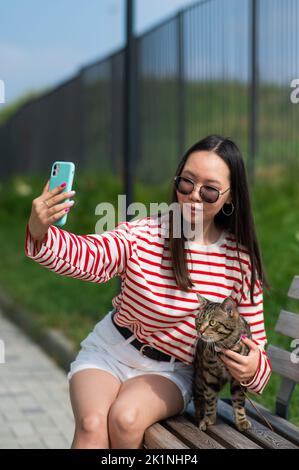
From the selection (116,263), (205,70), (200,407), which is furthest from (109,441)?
(205,70)

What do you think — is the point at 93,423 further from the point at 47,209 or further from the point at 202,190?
the point at 202,190

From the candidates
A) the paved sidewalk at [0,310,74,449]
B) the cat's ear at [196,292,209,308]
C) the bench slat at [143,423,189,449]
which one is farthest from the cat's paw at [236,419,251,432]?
the paved sidewalk at [0,310,74,449]

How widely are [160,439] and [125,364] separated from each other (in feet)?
1.24

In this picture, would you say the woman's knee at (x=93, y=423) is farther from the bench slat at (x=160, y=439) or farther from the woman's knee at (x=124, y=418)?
the bench slat at (x=160, y=439)

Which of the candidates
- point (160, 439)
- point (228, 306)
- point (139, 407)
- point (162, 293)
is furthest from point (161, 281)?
point (160, 439)

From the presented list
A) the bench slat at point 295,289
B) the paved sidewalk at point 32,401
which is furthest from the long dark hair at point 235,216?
the paved sidewalk at point 32,401

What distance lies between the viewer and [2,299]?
908 cm

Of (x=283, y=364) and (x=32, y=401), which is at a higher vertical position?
(x=283, y=364)

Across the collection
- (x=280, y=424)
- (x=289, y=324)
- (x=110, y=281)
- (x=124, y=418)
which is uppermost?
(x=289, y=324)

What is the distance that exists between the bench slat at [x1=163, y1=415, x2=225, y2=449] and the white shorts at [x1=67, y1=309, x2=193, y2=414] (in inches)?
3.8

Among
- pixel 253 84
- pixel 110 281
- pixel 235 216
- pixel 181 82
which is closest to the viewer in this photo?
pixel 235 216

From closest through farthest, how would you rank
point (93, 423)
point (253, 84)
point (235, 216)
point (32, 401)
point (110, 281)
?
point (93, 423) → point (235, 216) → point (32, 401) → point (110, 281) → point (253, 84)

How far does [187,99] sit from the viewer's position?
466 inches

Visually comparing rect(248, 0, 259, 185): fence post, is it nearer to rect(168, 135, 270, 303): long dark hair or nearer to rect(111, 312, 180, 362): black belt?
→ rect(168, 135, 270, 303): long dark hair
